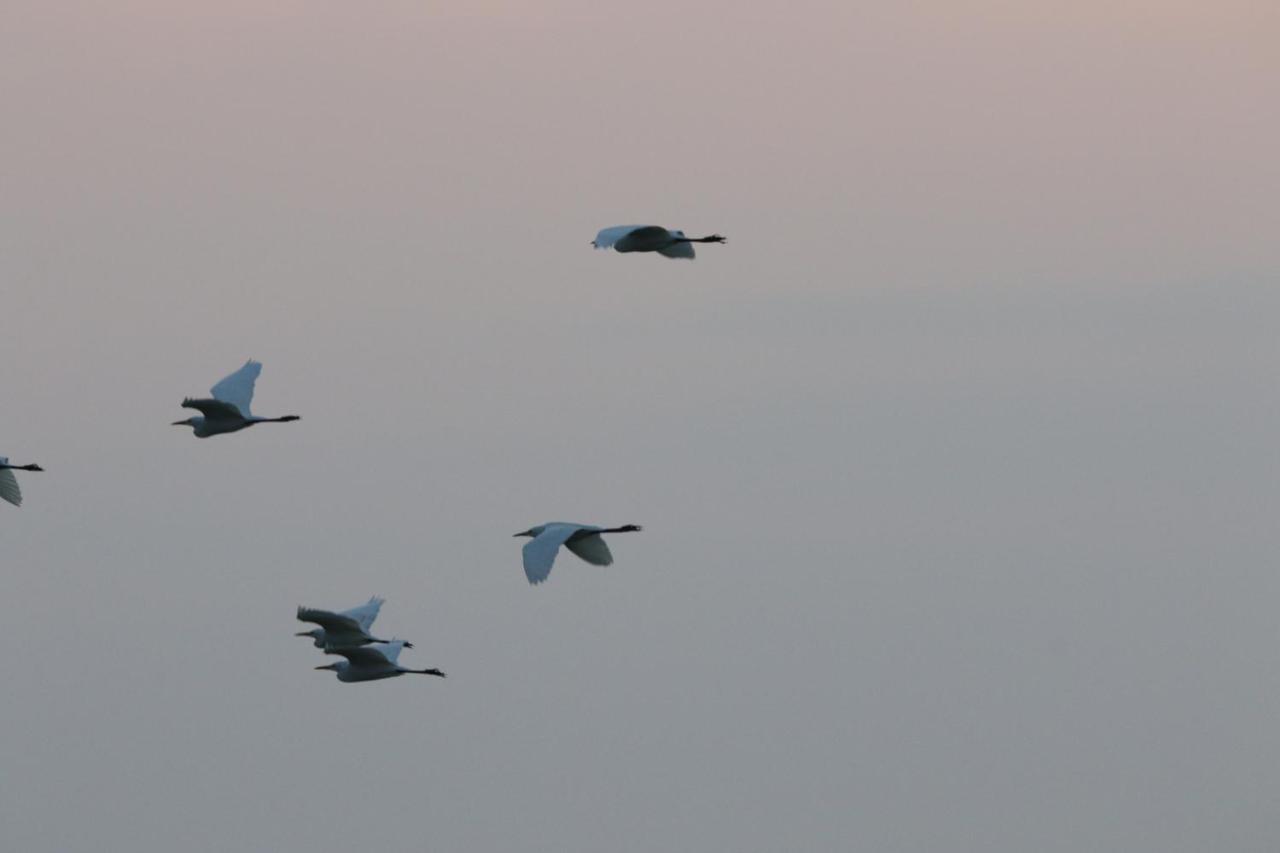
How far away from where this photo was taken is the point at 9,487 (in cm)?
7181

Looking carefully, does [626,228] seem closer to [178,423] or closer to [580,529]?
[580,529]

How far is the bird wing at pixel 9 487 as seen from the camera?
2798 inches

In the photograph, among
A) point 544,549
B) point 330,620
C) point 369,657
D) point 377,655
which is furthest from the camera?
point 369,657

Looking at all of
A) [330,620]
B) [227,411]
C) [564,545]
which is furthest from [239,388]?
[564,545]

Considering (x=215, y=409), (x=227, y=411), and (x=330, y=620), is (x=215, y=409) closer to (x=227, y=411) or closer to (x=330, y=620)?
(x=227, y=411)

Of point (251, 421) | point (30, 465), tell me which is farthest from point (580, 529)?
point (30, 465)

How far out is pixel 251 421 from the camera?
72.3 m

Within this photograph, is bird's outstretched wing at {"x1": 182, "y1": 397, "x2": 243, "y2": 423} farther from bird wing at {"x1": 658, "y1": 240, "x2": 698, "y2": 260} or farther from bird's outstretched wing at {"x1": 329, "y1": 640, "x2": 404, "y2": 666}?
bird wing at {"x1": 658, "y1": 240, "x2": 698, "y2": 260}

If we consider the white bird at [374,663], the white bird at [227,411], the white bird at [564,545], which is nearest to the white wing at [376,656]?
the white bird at [374,663]

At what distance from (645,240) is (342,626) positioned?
Result: 1307 centimetres

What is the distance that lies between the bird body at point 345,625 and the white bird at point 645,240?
11.0 meters

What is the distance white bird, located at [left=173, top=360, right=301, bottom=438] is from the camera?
235 feet

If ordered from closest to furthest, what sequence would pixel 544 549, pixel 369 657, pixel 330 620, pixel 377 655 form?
pixel 544 549 → pixel 330 620 → pixel 377 655 → pixel 369 657

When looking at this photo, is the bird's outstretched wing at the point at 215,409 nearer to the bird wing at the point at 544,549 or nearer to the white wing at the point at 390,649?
the white wing at the point at 390,649
